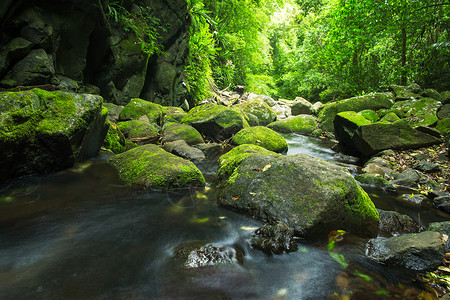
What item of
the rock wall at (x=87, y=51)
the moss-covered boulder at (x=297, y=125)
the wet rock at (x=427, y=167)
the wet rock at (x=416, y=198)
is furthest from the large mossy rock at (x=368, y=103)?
the rock wall at (x=87, y=51)

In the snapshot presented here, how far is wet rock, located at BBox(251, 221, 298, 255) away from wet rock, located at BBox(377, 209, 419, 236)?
1.54 meters

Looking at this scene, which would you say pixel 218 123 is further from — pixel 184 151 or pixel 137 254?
pixel 137 254

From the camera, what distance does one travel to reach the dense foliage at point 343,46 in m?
8.50

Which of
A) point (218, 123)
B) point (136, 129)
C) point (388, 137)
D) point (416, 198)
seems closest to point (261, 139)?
point (218, 123)

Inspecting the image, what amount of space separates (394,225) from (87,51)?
9580mm

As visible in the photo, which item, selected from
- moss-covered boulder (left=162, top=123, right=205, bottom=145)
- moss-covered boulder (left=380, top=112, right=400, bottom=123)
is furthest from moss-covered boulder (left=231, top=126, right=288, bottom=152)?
moss-covered boulder (left=380, top=112, right=400, bottom=123)

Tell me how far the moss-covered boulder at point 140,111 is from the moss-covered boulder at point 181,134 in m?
1.03

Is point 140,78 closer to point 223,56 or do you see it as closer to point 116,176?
point 116,176

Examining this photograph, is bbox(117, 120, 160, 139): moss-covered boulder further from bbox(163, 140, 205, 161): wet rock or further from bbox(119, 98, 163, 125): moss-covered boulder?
bbox(163, 140, 205, 161): wet rock

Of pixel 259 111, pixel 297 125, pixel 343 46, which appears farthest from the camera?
pixel 259 111

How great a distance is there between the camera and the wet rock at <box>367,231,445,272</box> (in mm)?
2311

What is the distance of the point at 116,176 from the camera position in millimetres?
4367

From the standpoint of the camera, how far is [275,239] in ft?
8.63

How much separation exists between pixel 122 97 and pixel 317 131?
994cm
